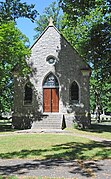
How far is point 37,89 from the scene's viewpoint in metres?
24.6

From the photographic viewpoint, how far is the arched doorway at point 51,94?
24.4 meters

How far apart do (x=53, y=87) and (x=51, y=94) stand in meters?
0.72

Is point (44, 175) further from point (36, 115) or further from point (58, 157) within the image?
point (36, 115)

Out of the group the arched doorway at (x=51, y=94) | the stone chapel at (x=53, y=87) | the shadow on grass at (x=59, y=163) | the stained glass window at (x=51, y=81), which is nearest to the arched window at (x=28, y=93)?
the stone chapel at (x=53, y=87)

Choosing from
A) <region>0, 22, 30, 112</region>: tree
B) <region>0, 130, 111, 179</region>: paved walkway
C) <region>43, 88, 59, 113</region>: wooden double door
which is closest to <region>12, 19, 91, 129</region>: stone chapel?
<region>43, 88, 59, 113</region>: wooden double door

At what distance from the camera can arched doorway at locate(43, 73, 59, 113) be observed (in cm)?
2439

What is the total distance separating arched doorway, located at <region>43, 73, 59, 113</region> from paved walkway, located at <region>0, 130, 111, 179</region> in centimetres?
1523

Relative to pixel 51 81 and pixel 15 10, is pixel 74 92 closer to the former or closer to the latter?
pixel 51 81

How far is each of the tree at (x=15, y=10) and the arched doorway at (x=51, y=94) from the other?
6.03 metres

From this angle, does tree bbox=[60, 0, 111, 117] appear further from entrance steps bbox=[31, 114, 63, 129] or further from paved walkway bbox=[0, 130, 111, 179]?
paved walkway bbox=[0, 130, 111, 179]

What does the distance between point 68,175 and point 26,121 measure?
17.3 metres

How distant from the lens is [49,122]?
23.0m

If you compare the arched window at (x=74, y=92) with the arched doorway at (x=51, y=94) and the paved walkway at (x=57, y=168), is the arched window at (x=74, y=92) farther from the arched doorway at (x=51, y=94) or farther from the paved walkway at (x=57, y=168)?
the paved walkway at (x=57, y=168)

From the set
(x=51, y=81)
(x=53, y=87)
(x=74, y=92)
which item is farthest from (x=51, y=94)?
(x=74, y=92)
